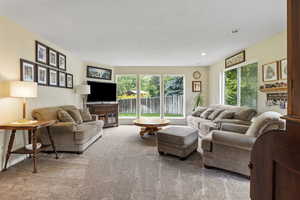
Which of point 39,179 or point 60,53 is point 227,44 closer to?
point 60,53

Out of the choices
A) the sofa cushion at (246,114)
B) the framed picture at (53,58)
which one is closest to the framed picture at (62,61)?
the framed picture at (53,58)

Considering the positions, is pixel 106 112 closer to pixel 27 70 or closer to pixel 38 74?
pixel 38 74

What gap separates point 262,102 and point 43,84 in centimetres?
480

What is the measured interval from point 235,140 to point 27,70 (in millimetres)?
3724

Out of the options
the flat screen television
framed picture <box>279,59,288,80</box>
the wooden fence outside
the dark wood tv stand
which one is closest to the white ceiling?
framed picture <box>279,59,288,80</box>

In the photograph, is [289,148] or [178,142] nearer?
[289,148]

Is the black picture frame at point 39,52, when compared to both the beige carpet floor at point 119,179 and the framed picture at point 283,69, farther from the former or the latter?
the framed picture at point 283,69

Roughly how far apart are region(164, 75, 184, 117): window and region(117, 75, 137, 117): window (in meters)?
1.24

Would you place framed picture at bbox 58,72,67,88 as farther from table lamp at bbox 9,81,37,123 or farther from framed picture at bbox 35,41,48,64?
table lamp at bbox 9,81,37,123

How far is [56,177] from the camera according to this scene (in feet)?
7.91

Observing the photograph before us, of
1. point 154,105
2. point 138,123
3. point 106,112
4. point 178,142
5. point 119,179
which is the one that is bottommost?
point 119,179

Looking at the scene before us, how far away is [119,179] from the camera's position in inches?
92.6

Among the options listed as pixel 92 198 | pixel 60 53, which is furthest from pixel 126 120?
pixel 92 198

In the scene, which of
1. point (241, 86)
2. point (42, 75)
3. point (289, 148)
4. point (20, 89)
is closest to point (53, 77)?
point (42, 75)
